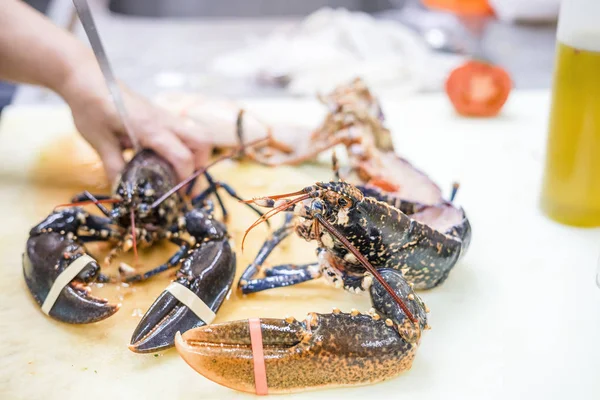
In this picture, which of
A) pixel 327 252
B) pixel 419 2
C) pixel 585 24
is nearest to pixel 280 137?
pixel 327 252

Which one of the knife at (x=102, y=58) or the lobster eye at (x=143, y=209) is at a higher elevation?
the knife at (x=102, y=58)

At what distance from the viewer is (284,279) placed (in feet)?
5.34

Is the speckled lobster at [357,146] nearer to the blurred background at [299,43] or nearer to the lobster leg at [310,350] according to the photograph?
the blurred background at [299,43]

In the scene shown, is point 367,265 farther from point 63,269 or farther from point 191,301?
point 63,269

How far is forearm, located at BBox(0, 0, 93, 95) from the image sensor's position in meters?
1.99

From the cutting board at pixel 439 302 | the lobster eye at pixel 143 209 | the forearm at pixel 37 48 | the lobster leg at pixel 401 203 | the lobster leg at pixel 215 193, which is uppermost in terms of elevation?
the forearm at pixel 37 48

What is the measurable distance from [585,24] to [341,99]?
0.82 metres

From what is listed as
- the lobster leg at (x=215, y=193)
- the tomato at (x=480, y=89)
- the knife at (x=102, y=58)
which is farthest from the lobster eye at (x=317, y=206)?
the tomato at (x=480, y=89)

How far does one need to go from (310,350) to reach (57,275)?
65 cm

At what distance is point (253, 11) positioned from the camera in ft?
12.6

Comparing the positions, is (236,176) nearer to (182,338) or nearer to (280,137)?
(280,137)

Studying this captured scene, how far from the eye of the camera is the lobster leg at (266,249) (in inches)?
65.3

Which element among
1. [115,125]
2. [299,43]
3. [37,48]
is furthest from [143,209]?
[299,43]

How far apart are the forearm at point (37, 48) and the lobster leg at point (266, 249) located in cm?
78
